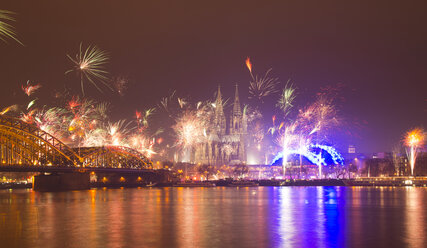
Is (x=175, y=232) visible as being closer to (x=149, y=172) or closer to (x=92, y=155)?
(x=92, y=155)

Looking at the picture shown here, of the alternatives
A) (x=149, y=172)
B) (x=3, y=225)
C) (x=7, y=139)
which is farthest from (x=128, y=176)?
(x=3, y=225)

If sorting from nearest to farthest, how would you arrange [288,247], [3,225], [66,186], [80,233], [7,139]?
[288,247] < [80,233] < [3,225] < [7,139] < [66,186]

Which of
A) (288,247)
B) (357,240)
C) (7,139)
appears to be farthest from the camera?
(7,139)

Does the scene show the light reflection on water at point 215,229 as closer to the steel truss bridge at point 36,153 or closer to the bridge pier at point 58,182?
the steel truss bridge at point 36,153

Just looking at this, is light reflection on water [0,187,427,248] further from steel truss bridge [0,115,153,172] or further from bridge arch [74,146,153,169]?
bridge arch [74,146,153,169]

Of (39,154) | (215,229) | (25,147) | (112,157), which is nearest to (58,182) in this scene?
(39,154)

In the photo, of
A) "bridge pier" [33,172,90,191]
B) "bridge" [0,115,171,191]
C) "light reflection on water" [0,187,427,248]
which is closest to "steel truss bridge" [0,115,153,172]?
"bridge" [0,115,171,191]

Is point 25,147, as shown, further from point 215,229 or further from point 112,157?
point 215,229
